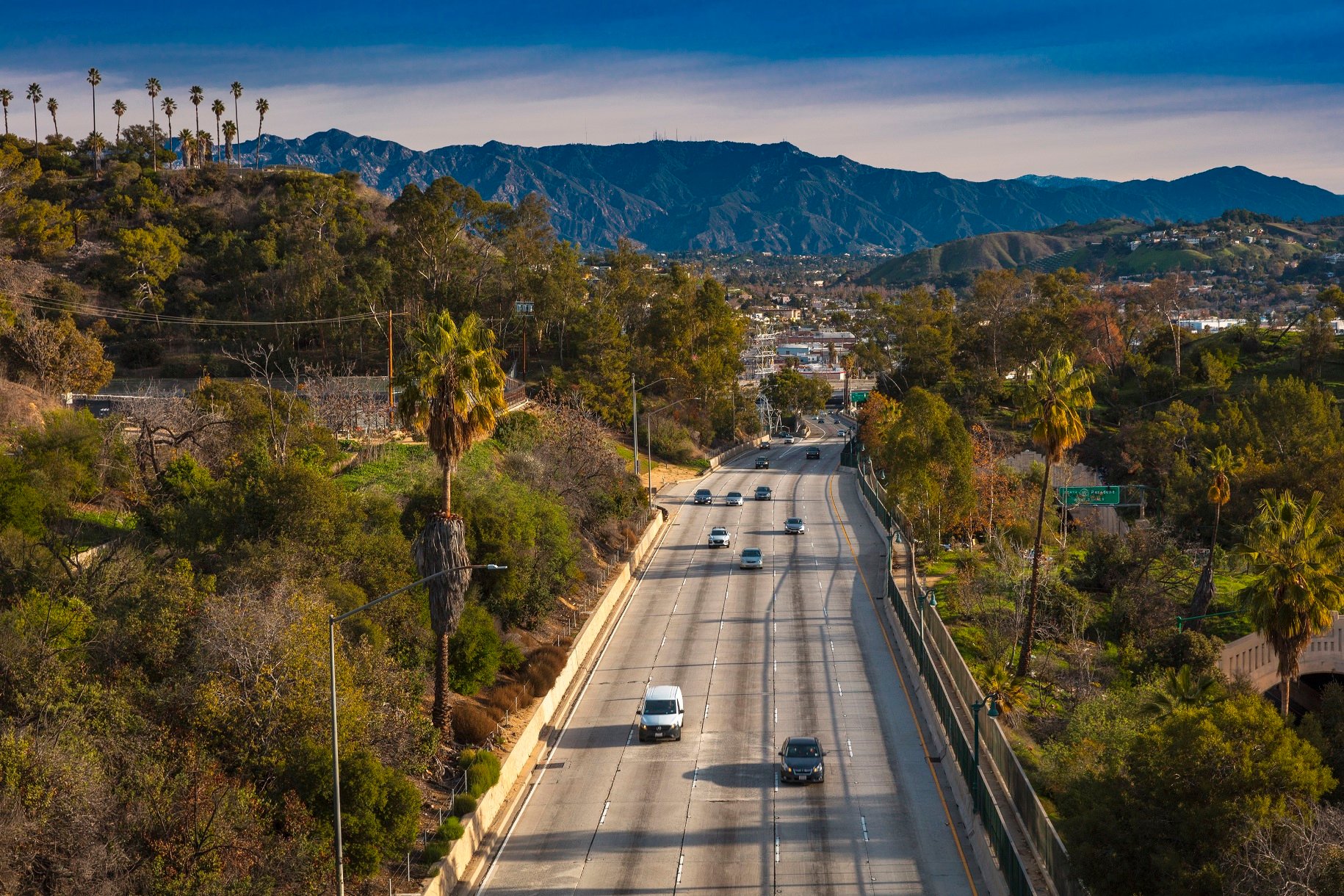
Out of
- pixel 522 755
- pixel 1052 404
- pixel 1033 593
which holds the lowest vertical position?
pixel 522 755

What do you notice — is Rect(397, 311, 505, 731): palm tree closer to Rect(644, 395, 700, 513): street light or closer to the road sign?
the road sign

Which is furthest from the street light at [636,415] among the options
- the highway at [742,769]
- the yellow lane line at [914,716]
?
the highway at [742,769]

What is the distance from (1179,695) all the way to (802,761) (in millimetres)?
12352

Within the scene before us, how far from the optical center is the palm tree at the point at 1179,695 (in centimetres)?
3374

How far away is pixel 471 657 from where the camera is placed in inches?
1501

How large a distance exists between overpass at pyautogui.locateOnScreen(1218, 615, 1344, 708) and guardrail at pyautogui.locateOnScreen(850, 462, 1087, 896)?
13.2 metres

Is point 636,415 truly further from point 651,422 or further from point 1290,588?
point 1290,588

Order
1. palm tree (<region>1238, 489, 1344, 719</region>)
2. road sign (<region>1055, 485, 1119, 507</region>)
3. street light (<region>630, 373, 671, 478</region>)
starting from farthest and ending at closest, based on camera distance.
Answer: street light (<region>630, 373, 671, 478</region>), road sign (<region>1055, 485, 1119, 507</region>), palm tree (<region>1238, 489, 1344, 719</region>)

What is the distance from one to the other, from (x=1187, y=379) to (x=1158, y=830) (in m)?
94.3

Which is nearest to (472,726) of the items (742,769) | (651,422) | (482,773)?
(482,773)

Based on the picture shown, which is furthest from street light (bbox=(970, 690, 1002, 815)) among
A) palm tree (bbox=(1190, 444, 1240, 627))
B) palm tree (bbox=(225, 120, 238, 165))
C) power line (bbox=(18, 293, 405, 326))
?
palm tree (bbox=(225, 120, 238, 165))

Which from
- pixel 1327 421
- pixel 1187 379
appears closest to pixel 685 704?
pixel 1327 421

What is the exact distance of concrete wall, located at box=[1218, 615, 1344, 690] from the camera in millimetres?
47562

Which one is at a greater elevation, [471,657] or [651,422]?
[471,657]
